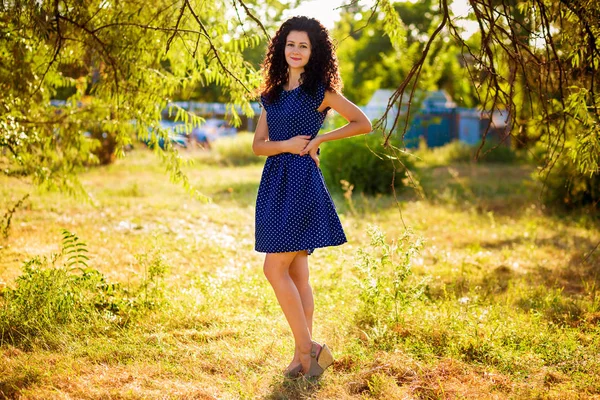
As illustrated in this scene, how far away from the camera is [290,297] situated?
3.53m

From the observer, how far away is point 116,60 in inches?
205

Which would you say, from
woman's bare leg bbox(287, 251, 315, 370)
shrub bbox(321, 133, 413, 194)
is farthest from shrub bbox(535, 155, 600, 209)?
woman's bare leg bbox(287, 251, 315, 370)

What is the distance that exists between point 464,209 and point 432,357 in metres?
6.38

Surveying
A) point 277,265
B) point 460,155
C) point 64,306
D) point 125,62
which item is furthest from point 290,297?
point 460,155

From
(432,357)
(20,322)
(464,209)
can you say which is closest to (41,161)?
(20,322)

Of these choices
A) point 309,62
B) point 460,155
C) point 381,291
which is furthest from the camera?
point 460,155

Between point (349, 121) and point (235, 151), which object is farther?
point (235, 151)

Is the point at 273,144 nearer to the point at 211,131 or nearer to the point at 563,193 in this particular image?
the point at 563,193

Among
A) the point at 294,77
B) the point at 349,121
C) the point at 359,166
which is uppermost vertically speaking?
the point at 294,77

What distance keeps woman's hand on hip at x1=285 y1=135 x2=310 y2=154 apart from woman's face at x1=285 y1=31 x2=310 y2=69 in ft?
1.30

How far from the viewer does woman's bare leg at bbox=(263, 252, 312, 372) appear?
11.6 feet

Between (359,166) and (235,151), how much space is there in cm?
777

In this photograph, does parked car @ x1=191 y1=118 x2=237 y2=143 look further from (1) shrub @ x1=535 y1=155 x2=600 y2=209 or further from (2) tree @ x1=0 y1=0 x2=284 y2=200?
(2) tree @ x1=0 y1=0 x2=284 y2=200

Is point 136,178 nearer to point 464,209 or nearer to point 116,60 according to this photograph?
point 464,209
